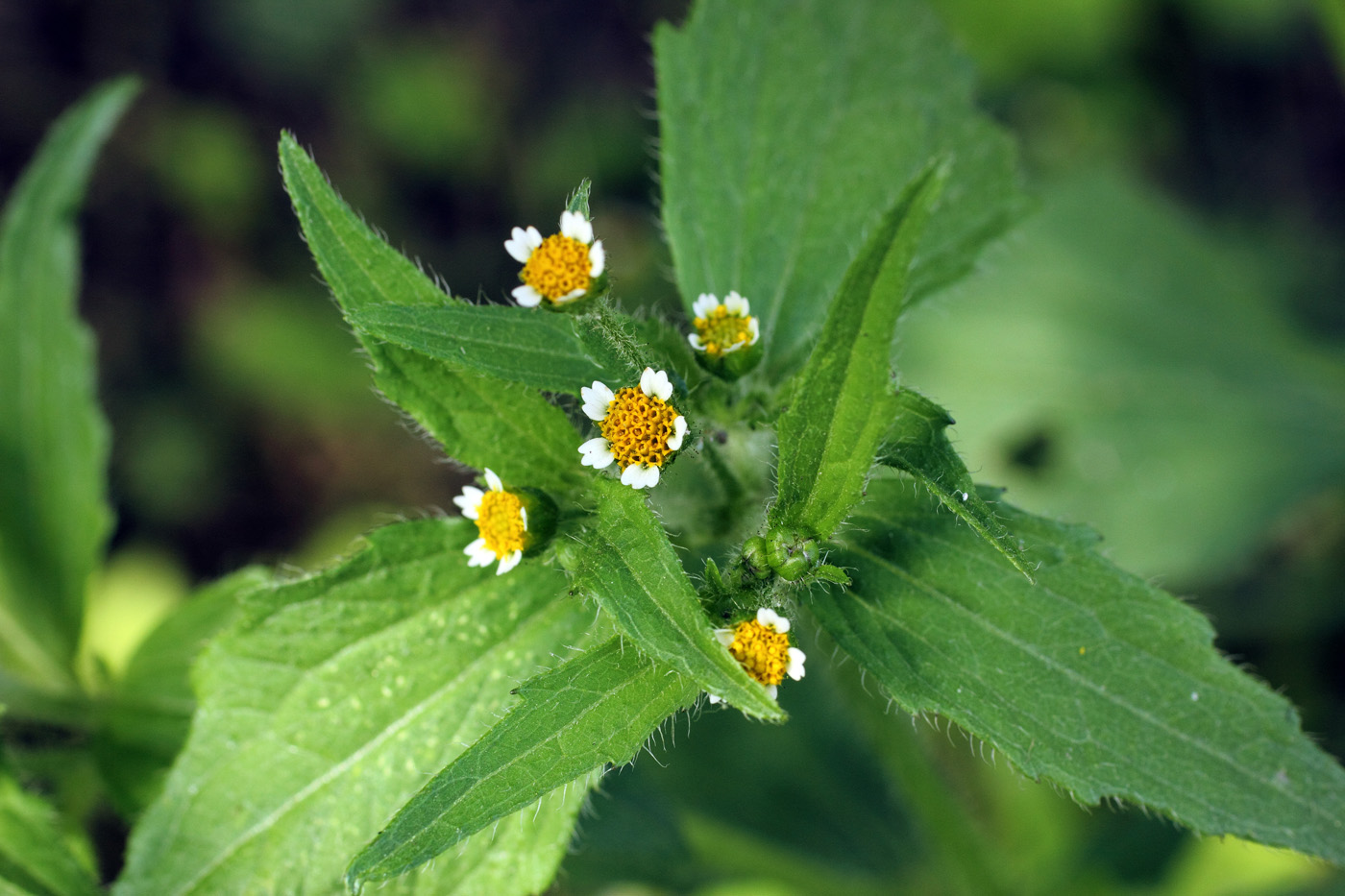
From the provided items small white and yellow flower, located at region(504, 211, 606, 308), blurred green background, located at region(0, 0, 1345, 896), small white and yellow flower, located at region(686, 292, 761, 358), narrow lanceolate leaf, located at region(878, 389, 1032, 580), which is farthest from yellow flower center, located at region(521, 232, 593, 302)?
blurred green background, located at region(0, 0, 1345, 896)

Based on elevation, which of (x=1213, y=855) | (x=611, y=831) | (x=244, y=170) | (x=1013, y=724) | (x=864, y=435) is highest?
(x=244, y=170)

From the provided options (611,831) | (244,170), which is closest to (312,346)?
(244,170)

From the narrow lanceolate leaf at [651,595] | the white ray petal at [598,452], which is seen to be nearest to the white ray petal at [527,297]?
the white ray petal at [598,452]

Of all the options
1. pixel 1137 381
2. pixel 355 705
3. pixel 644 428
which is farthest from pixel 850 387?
pixel 1137 381

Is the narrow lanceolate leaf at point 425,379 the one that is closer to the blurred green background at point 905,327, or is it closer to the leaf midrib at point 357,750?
the leaf midrib at point 357,750

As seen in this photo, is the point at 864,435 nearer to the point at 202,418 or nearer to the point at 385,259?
the point at 385,259
